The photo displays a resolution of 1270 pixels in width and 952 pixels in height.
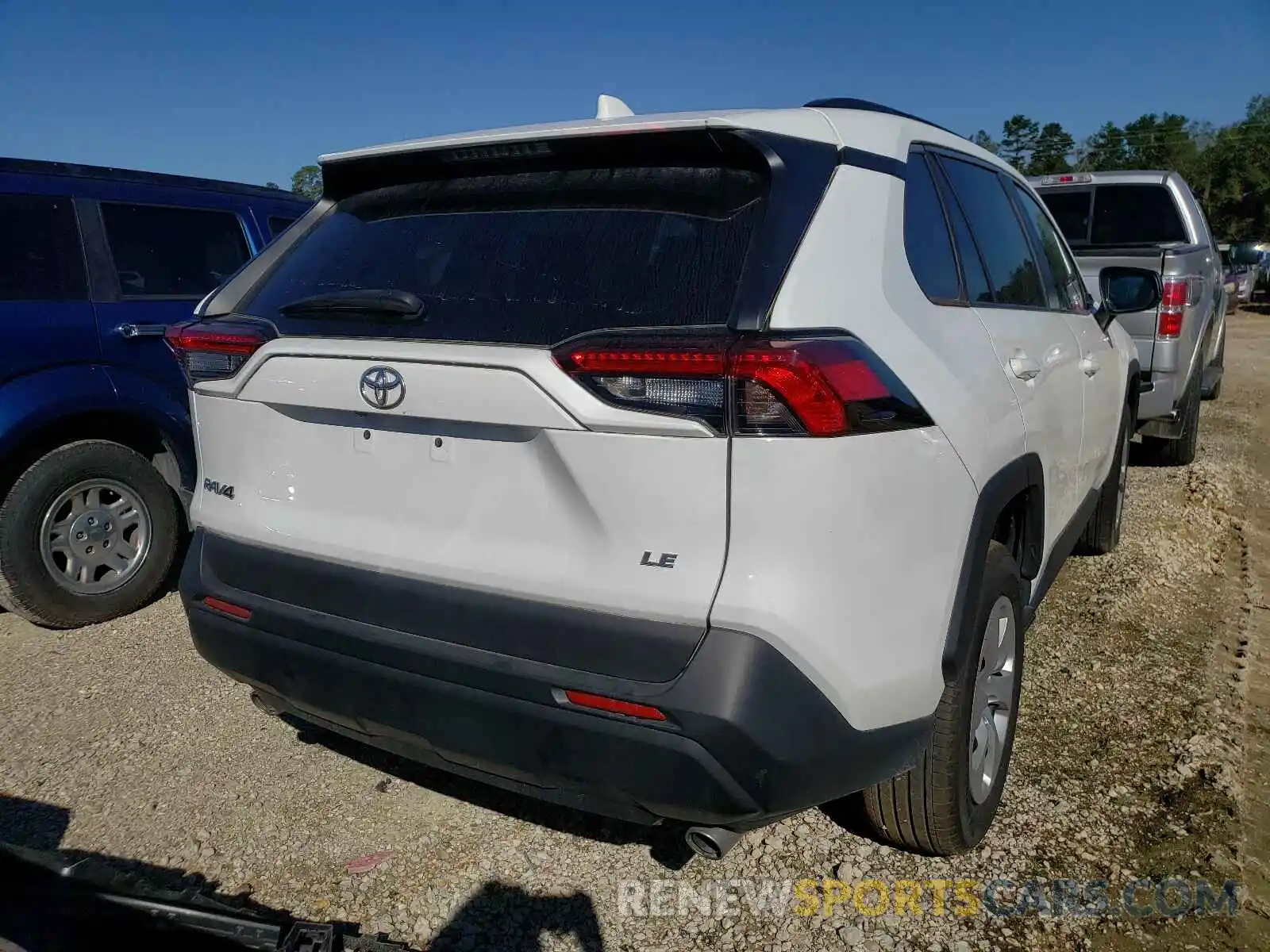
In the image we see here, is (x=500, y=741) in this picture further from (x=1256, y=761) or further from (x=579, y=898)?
(x=1256, y=761)

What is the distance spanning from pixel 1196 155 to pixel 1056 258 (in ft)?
223

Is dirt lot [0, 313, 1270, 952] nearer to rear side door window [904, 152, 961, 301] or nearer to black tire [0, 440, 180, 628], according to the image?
black tire [0, 440, 180, 628]

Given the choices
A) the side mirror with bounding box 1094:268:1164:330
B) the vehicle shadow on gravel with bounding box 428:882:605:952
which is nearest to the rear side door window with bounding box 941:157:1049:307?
the side mirror with bounding box 1094:268:1164:330

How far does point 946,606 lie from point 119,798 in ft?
8.31

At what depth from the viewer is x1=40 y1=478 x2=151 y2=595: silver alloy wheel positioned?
423 centimetres

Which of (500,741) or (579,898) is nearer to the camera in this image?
(500,741)

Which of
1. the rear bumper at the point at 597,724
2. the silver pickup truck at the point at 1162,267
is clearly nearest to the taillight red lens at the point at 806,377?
the rear bumper at the point at 597,724

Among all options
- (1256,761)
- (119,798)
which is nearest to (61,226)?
(119,798)

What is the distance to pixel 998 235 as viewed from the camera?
126 inches

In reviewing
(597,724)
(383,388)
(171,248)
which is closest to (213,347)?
(383,388)

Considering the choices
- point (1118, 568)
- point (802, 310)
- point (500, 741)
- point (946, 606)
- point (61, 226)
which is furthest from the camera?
point (1118, 568)

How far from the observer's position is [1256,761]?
10.3 ft

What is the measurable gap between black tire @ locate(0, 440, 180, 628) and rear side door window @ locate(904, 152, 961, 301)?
3611 millimetres

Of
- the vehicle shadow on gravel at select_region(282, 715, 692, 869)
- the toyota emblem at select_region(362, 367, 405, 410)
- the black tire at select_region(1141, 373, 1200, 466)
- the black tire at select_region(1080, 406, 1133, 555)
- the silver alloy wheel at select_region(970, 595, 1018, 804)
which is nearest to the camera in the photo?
the toyota emblem at select_region(362, 367, 405, 410)
